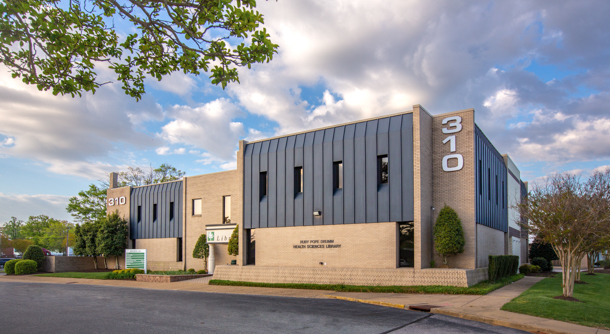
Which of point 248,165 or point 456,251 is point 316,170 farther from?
point 456,251

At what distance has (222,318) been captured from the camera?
38.8 feet

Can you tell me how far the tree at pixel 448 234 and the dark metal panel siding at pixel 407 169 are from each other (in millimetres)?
1430

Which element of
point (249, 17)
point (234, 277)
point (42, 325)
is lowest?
point (234, 277)

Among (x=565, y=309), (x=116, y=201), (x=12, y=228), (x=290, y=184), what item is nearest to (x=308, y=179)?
(x=290, y=184)

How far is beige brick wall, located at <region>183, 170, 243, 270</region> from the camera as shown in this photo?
30531mm

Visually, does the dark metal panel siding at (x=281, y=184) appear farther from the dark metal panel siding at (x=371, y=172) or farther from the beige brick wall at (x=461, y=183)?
the beige brick wall at (x=461, y=183)

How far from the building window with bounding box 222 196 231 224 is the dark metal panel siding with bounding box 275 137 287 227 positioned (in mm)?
7247

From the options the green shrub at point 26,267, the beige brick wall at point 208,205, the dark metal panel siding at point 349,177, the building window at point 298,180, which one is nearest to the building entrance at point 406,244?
the dark metal panel siding at point 349,177

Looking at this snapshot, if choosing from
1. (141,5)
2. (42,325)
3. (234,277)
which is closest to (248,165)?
(234,277)

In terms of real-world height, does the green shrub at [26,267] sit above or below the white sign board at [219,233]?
below

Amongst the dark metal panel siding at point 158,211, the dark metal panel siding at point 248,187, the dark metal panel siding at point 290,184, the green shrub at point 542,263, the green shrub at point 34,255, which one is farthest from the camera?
the green shrub at point 34,255

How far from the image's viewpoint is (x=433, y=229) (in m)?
20.8

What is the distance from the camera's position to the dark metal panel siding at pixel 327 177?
75.6 feet

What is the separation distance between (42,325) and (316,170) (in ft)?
50.9
